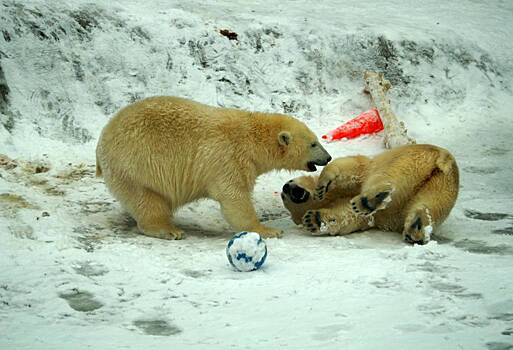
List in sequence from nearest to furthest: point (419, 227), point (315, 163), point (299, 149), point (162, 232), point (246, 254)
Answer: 1. point (246, 254)
2. point (419, 227)
3. point (162, 232)
4. point (299, 149)
5. point (315, 163)

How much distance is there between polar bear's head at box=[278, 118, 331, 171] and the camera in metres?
6.48

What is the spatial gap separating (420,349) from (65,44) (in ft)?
20.3

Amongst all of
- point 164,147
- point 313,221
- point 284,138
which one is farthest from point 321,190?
point 164,147

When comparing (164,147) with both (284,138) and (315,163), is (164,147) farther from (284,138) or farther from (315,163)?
(315,163)

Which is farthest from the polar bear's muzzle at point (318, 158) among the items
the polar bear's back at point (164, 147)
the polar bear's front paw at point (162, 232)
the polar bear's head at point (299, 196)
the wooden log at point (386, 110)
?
the wooden log at point (386, 110)

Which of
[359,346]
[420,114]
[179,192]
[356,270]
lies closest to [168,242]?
[179,192]

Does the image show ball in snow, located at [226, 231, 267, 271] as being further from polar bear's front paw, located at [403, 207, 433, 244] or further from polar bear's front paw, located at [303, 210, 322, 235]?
polar bear's front paw, located at [403, 207, 433, 244]

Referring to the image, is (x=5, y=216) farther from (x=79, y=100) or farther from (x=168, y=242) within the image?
(x=79, y=100)

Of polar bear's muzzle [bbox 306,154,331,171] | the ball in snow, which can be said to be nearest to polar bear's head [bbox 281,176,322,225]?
polar bear's muzzle [bbox 306,154,331,171]

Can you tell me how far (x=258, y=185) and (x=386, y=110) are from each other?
2024 millimetres

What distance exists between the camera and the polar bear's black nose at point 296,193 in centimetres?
639

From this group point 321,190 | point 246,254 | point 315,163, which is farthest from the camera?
point 315,163

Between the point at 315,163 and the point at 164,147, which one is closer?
the point at 164,147

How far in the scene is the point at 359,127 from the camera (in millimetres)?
8688
